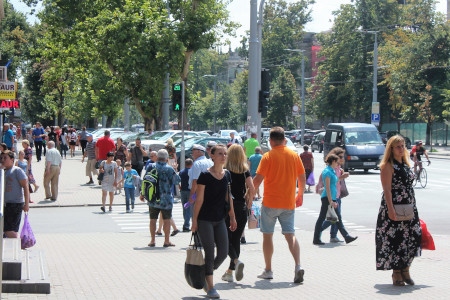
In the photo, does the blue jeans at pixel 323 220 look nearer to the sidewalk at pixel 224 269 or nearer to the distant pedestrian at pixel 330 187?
the distant pedestrian at pixel 330 187

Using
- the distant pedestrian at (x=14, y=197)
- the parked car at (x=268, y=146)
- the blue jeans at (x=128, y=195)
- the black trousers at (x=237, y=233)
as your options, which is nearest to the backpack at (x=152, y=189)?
the distant pedestrian at (x=14, y=197)

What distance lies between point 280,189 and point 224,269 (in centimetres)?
204

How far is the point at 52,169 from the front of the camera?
2312 centimetres

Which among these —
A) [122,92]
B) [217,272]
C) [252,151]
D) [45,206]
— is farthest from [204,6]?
[217,272]

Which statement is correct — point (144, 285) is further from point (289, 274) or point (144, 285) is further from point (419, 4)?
point (419, 4)

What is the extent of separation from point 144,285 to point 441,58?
196ft

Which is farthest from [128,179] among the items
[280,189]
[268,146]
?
[268,146]

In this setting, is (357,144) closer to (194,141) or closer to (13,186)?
(194,141)

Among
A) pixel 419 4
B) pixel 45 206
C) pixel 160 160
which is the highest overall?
pixel 419 4

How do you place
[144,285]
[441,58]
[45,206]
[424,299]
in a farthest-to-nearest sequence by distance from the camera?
[441,58] < [45,206] < [144,285] < [424,299]

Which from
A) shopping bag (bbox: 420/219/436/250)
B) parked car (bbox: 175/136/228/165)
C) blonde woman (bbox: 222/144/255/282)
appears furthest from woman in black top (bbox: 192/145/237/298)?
parked car (bbox: 175/136/228/165)

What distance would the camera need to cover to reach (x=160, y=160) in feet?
46.4

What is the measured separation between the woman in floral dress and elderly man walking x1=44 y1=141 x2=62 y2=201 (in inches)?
564

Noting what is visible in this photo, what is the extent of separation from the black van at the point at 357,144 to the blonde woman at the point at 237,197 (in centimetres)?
2454
